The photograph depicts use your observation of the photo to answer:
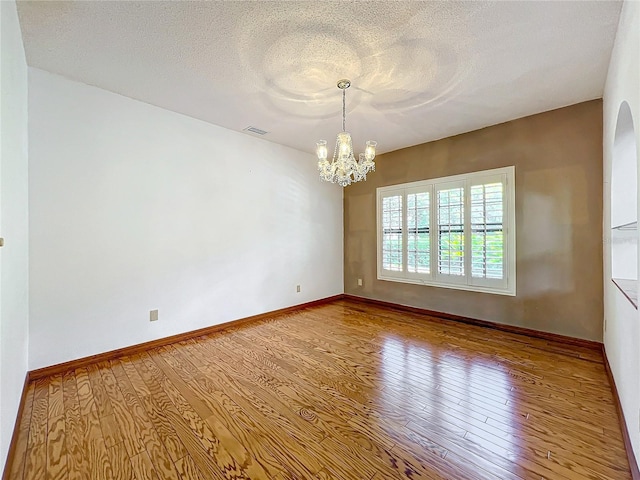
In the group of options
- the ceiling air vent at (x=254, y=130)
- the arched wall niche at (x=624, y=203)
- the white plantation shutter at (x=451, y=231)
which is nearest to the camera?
the arched wall niche at (x=624, y=203)

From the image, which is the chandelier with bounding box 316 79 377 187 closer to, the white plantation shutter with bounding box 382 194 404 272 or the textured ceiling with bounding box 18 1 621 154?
the textured ceiling with bounding box 18 1 621 154

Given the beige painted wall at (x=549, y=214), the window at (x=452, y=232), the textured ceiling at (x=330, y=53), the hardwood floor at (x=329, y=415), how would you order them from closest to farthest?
the hardwood floor at (x=329, y=415), the textured ceiling at (x=330, y=53), the beige painted wall at (x=549, y=214), the window at (x=452, y=232)

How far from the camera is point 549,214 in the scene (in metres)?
3.29

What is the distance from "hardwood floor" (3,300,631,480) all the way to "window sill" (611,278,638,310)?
0.85 meters

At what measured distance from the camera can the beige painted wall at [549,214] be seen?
3037 millimetres

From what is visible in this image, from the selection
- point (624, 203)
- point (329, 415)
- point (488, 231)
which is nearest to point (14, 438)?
point (329, 415)

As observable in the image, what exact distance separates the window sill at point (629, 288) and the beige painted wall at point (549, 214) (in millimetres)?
994

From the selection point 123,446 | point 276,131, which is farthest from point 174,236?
point 123,446

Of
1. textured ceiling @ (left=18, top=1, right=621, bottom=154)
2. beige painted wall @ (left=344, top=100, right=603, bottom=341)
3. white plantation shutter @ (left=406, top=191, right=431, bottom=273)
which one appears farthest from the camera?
white plantation shutter @ (left=406, top=191, right=431, bottom=273)

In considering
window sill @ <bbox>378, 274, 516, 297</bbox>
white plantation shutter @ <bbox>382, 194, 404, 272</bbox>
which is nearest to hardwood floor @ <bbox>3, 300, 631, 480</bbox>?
window sill @ <bbox>378, 274, 516, 297</bbox>

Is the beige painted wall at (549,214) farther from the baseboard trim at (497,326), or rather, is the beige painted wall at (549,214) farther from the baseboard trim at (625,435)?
the baseboard trim at (625,435)

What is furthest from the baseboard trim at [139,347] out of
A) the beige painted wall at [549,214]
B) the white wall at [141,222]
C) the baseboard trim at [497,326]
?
the beige painted wall at [549,214]

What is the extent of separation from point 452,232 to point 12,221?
439cm

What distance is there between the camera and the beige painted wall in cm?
304
